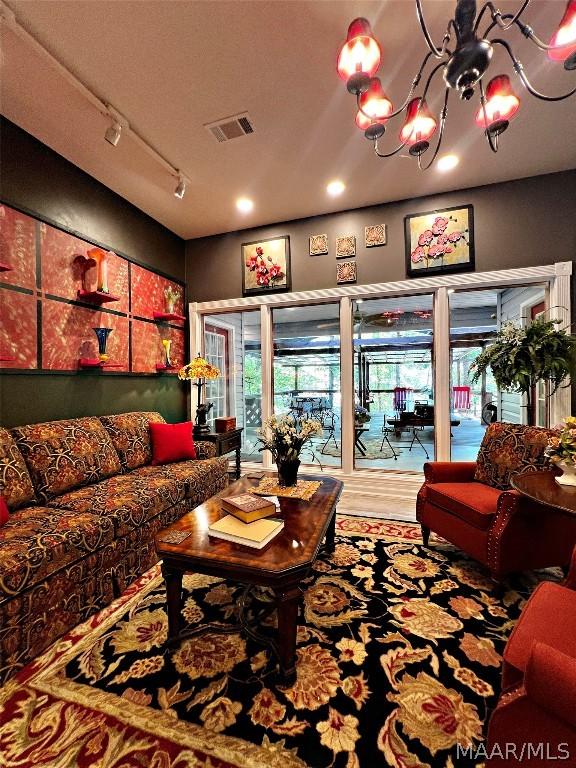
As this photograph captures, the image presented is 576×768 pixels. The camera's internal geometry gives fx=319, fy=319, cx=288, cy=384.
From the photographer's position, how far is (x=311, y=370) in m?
5.38

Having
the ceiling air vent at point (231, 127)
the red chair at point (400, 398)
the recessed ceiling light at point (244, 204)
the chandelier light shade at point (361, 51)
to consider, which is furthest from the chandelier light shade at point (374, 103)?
the red chair at point (400, 398)

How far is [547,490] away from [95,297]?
3790 millimetres

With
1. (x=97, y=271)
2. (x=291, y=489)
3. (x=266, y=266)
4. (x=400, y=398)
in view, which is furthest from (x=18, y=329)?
(x=400, y=398)

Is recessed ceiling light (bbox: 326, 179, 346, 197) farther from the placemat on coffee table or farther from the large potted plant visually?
the placemat on coffee table

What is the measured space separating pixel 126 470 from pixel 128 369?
3.98 feet

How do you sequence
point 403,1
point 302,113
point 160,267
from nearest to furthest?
point 403,1, point 302,113, point 160,267

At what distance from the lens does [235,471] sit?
14.2 feet

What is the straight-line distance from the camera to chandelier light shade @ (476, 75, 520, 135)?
1.61 m

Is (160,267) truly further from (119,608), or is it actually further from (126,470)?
(119,608)

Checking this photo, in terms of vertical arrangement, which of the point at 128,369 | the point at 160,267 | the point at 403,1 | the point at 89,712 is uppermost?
the point at 403,1

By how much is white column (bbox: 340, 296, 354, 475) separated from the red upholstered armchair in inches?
57.0

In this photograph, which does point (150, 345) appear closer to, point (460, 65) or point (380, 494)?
point (380, 494)

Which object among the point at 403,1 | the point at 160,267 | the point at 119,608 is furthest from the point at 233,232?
the point at 119,608

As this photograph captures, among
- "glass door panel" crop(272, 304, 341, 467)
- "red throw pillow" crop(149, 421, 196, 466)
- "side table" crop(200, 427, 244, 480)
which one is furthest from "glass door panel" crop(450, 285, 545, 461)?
"red throw pillow" crop(149, 421, 196, 466)
